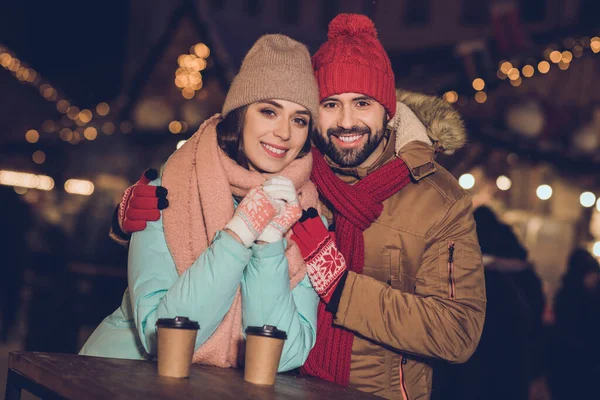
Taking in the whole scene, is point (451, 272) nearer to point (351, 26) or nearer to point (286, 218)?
point (286, 218)

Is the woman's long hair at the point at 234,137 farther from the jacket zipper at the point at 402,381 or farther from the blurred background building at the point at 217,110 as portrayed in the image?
the blurred background building at the point at 217,110

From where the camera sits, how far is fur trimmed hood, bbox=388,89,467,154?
3.44 m

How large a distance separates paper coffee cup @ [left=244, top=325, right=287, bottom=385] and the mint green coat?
0.24 metres

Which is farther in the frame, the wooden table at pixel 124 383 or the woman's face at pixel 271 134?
the woman's face at pixel 271 134

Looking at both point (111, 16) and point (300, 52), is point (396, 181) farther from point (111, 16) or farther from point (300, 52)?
point (111, 16)

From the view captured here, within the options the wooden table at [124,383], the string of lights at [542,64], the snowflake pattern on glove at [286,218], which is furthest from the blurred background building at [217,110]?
the wooden table at [124,383]

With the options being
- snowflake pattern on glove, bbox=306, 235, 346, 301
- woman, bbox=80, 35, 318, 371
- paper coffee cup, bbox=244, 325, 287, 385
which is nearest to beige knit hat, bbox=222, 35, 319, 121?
woman, bbox=80, 35, 318, 371

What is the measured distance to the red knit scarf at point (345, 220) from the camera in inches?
119

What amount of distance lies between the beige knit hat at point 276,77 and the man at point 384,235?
337 mm

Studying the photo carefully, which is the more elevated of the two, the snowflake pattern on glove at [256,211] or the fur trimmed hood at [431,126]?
the fur trimmed hood at [431,126]

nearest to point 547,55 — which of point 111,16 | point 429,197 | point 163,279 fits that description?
point 429,197

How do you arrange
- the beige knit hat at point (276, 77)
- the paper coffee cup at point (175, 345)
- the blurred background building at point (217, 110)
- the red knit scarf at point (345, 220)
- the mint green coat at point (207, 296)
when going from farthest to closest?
1. the blurred background building at point (217, 110)
2. the red knit scarf at point (345, 220)
3. the beige knit hat at point (276, 77)
4. the mint green coat at point (207, 296)
5. the paper coffee cup at point (175, 345)

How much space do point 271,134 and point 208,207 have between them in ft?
1.25

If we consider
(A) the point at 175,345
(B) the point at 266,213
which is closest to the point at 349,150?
(B) the point at 266,213
